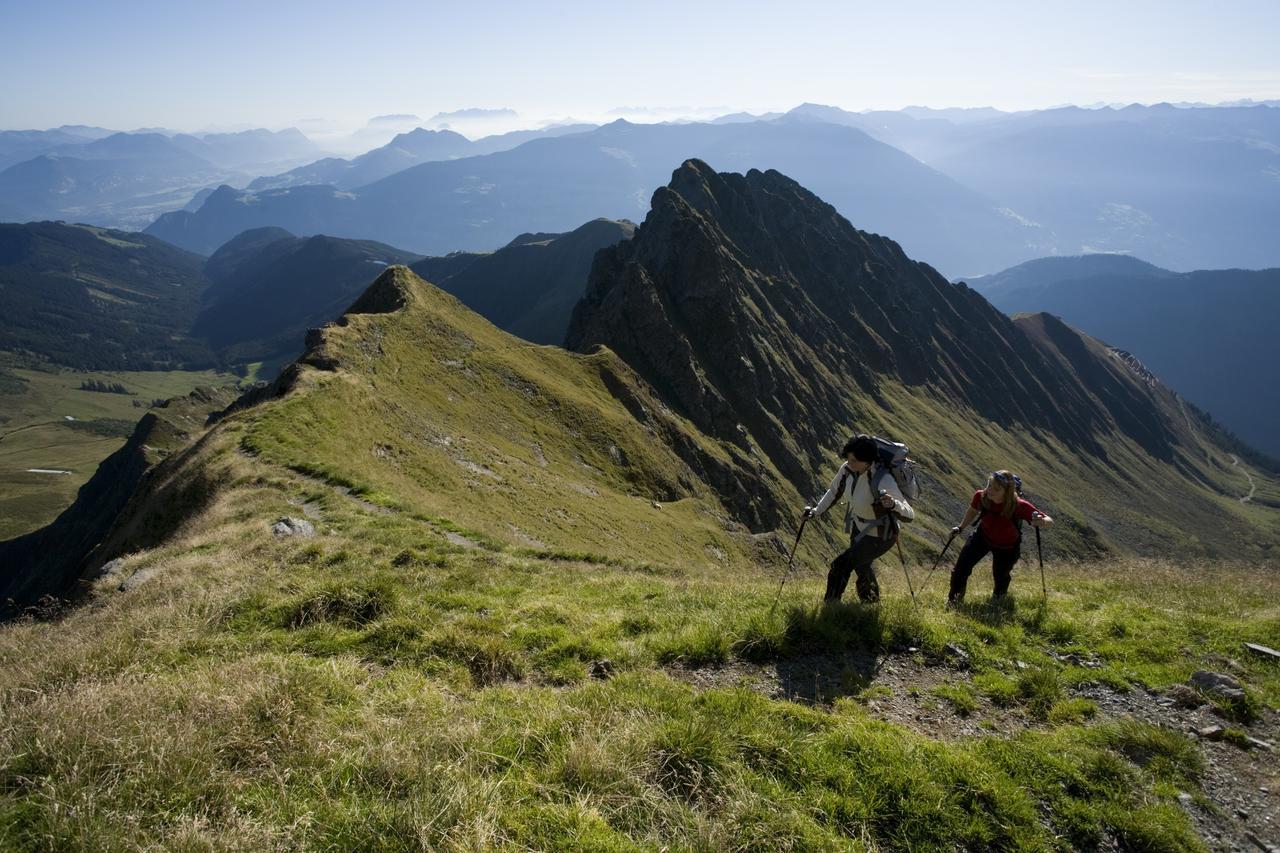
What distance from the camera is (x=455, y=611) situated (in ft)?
35.9

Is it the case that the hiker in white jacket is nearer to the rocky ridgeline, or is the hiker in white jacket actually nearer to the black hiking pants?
the black hiking pants

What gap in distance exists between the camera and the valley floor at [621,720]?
17.1 feet

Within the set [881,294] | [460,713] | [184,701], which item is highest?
[881,294]

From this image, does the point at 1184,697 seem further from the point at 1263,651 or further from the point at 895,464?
the point at 895,464

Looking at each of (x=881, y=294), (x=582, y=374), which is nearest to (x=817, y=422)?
(x=582, y=374)

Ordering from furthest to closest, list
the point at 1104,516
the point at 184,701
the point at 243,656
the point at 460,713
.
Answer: the point at 1104,516
the point at 243,656
the point at 460,713
the point at 184,701

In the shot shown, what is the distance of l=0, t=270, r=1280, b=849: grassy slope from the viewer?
5.20 metres

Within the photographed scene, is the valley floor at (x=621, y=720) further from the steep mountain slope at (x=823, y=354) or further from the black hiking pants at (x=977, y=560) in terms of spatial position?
the steep mountain slope at (x=823, y=354)

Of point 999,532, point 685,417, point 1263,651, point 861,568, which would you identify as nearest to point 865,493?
point 861,568

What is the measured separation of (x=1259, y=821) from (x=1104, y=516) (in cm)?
17867

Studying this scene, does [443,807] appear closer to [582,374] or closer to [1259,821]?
[1259,821]

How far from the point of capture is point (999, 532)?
1268 centimetres

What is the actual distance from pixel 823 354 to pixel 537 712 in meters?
140

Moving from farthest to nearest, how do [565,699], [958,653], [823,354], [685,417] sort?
[823,354] < [685,417] < [958,653] < [565,699]
